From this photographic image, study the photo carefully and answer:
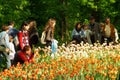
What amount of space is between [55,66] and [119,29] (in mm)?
25133

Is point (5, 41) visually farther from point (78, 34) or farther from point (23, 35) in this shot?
point (78, 34)

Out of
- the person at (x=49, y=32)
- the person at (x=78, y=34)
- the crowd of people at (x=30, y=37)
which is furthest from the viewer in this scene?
the person at (x=78, y=34)

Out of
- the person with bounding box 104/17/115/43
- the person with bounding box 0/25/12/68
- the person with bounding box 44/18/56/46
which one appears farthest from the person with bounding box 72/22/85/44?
the person with bounding box 0/25/12/68

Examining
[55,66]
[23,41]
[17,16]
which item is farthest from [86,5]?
[55,66]

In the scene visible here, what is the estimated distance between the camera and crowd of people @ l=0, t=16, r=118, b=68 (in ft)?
44.1

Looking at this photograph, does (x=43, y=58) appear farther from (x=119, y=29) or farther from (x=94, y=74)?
(x=119, y=29)

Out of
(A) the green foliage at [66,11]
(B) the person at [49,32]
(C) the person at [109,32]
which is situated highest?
(B) the person at [49,32]

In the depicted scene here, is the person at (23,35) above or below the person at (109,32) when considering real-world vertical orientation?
above

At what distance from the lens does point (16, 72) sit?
9953 mm

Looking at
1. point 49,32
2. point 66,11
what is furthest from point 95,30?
point 66,11

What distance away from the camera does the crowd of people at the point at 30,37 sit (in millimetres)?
13434

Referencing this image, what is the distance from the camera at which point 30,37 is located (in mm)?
16812

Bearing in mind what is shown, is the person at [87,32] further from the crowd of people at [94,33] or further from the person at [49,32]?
the person at [49,32]

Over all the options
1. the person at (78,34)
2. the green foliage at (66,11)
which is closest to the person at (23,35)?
the person at (78,34)
